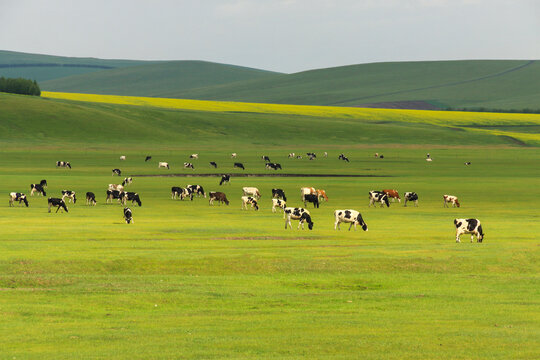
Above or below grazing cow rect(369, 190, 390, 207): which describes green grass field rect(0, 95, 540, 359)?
below

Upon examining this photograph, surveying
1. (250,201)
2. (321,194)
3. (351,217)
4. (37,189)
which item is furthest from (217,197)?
(351,217)

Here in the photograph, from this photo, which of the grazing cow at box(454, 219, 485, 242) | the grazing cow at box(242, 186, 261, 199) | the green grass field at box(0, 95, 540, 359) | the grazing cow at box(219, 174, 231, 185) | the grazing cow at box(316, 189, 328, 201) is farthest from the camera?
the grazing cow at box(219, 174, 231, 185)

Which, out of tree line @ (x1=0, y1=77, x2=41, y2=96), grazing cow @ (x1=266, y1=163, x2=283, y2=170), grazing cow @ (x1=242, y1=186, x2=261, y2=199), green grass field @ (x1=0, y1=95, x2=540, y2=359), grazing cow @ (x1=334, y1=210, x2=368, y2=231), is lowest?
green grass field @ (x1=0, y1=95, x2=540, y2=359)

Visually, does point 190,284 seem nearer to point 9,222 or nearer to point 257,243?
point 257,243

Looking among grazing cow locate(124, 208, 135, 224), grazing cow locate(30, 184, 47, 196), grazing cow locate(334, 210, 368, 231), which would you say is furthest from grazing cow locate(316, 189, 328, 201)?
grazing cow locate(334, 210, 368, 231)

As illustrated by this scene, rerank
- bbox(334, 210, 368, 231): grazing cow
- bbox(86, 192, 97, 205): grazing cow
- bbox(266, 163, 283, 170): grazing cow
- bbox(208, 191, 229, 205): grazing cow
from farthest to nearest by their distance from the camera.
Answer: bbox(266, 163, 283, 170): grazing cow
bbox(208, 191, 229, 205): grazing cow
bbox(86, 192, 97, 205): grazing cow
bbox(334, 210, 368, 231): grazing cow

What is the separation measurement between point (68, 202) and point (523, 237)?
3364 cm

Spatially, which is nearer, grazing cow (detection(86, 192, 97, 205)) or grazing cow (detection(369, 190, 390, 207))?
grazing cow (detection(86, 192, 97, 205))

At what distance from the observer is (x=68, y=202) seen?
199 ft

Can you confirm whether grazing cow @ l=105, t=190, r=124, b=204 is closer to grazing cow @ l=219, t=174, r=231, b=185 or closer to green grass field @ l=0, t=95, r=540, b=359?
green grass field @ l=0, t=95, r=540, b=359

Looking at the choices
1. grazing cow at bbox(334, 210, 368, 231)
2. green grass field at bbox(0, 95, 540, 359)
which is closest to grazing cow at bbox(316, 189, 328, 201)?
green grass field at bbox(0, 95, 540, 359)

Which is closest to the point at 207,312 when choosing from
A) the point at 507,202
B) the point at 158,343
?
the point at 158,343

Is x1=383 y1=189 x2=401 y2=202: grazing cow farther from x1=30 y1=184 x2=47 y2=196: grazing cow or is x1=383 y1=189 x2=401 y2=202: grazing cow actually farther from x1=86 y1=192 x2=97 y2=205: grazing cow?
x1=30 y1=184 x2=47 y2=196: grazing cow

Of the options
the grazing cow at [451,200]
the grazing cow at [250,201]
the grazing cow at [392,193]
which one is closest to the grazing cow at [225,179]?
the grazing cow at [392,193]
